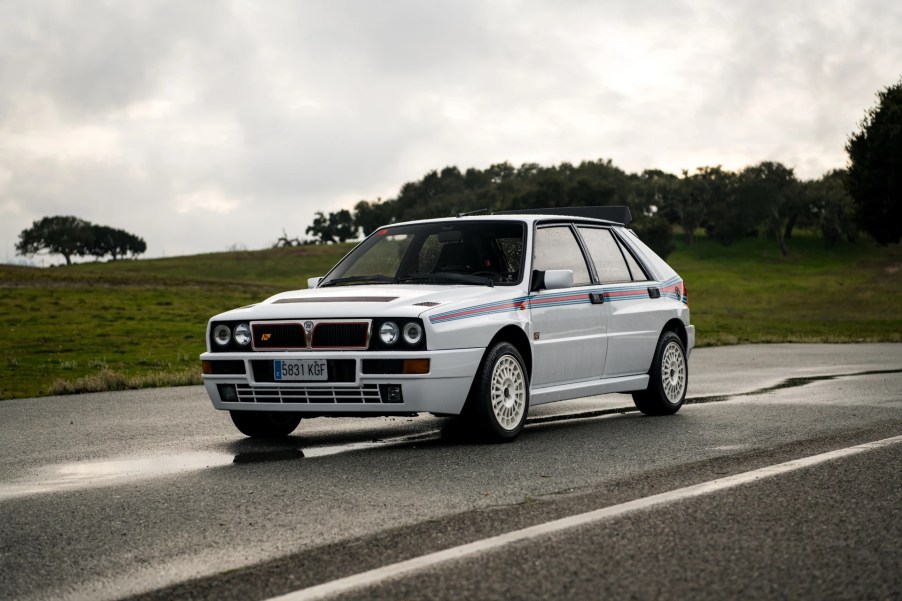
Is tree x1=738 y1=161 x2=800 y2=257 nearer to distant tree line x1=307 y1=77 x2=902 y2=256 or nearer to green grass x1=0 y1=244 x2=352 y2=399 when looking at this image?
distant tree line x1=307 y1=77 x2=902 y2=256

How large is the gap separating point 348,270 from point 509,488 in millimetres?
3783

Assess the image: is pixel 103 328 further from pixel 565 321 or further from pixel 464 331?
pixel 464 331

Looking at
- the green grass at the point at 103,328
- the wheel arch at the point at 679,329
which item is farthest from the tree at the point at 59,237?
the wheel arch at the point at 679,329

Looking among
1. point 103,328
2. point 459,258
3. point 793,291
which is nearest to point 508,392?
point 459,258

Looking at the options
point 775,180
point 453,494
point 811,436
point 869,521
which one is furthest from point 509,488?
point 775,180

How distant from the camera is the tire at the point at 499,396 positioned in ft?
26.4

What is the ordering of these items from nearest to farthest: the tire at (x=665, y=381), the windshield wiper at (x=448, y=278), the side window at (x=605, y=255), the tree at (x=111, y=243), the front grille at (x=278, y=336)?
the front grille at (x=278, y=336)
the windshield wiper at (x=448, y=278)
the side window at (x=605, y=255)
the tire at (x=665, y=381)
the tree at (x=111, y=243)

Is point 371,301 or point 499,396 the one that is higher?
point 371,301

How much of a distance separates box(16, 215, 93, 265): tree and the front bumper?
3871 inches

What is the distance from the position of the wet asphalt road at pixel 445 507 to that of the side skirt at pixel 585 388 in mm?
283

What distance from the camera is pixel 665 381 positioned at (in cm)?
1044

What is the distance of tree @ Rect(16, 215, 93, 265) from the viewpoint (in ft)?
335

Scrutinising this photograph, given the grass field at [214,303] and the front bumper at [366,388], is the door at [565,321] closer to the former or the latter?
the front bumper at [366,388]

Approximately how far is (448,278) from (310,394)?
1595 millimetres
